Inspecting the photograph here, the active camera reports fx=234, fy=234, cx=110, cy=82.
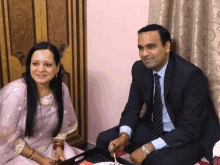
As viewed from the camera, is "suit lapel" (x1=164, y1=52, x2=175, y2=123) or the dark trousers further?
"suit lapel" (x1=164, y1=52, x2=175, y2=123)

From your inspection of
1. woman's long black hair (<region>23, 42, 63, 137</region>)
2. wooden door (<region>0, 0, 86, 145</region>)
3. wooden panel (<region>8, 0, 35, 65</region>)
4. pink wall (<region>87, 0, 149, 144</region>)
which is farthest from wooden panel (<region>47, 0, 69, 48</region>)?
woman's long black hair (<region>23, 42, 63, 137</region>)

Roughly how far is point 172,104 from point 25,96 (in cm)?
101

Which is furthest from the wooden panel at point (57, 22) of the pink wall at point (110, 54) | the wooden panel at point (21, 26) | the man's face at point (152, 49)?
the man's face at point (152, 49)

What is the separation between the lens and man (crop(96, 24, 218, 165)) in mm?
1524

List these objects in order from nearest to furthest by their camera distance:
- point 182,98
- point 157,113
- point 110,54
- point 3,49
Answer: point 182,98 → point 157,113 → point 3,49 → point 110,54

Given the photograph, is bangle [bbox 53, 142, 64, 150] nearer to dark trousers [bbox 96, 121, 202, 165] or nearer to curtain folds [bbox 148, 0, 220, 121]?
dark trousers [bbox 96, 121, 202, 165]

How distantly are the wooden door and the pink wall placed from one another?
0.35ft

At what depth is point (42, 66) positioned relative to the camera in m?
1.50

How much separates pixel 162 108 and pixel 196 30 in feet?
2.07

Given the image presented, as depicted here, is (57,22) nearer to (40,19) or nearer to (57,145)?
(40,19)

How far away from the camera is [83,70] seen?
2.63 metres

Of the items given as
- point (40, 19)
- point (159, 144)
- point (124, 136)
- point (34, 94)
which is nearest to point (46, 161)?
point (34, 94)

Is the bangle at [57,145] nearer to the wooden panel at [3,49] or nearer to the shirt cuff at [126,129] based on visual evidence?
the shirt cuff at [126,129]

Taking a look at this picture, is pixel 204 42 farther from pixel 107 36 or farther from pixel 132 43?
pixel 107 36
